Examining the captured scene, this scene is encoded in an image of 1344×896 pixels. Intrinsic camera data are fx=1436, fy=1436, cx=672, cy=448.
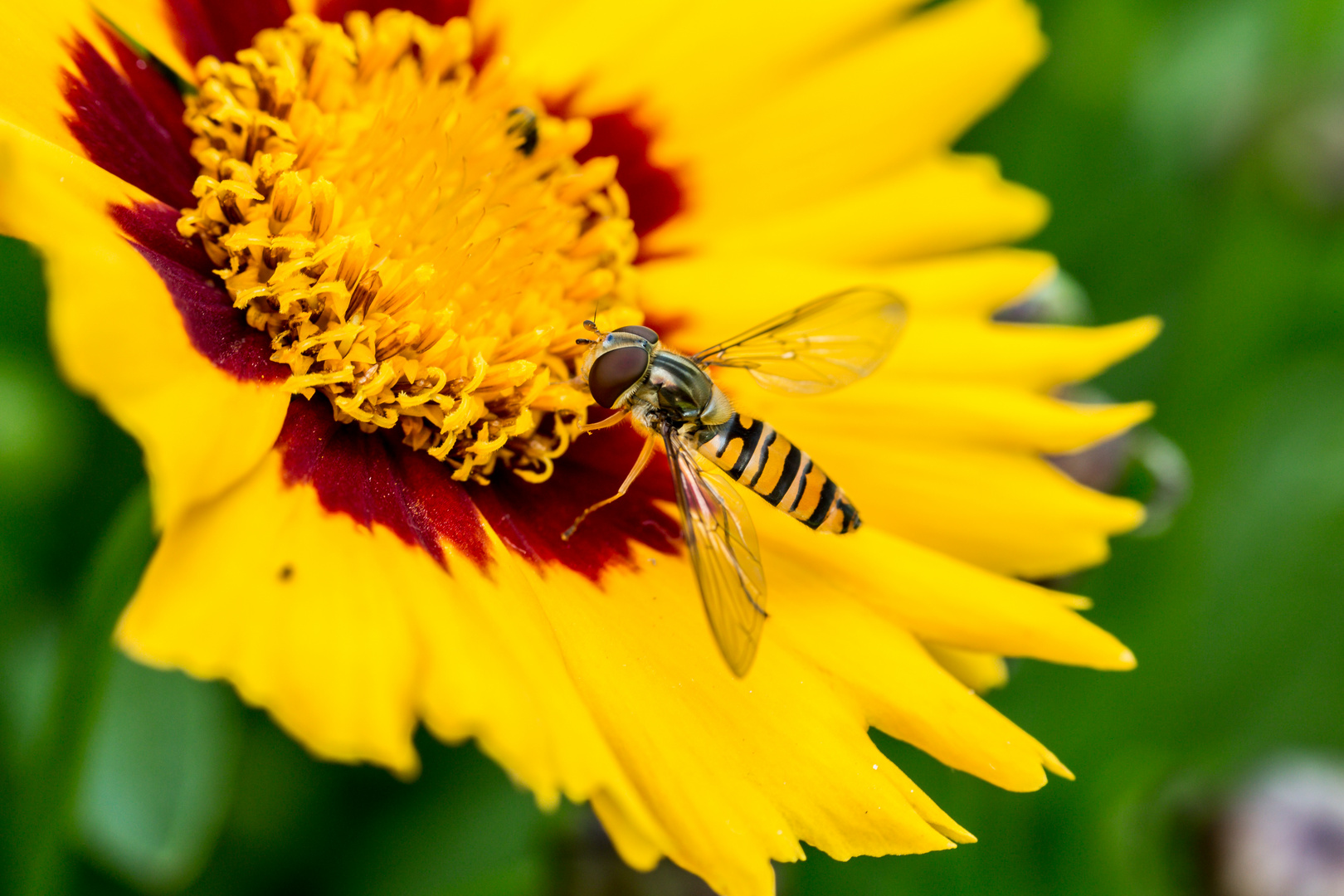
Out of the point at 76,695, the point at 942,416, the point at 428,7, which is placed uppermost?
the point at 428,7

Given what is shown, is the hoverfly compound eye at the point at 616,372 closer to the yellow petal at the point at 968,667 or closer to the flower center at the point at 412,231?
the flower center at the point at 412,231

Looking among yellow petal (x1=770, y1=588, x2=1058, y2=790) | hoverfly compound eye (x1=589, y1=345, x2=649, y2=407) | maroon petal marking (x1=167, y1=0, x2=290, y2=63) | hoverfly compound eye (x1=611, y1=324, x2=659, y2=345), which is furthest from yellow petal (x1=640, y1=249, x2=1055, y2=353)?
maroon petal marking (x1=167, y1=0, x2=290, y2=63)

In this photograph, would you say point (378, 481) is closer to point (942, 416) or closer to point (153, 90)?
point (153, 90)

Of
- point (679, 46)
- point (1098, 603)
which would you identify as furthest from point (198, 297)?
point (1098, 603)

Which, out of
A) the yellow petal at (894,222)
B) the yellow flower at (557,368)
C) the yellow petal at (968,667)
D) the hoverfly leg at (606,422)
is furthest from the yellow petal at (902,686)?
the yellow petal at (894,222)

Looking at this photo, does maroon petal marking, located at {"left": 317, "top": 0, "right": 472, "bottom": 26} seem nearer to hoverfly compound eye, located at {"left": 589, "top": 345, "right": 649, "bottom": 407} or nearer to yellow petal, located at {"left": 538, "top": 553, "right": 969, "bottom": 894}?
hoverfly compound eye, located at {"left": 589, "top": 345, "right": 649, "bottom": 407}
